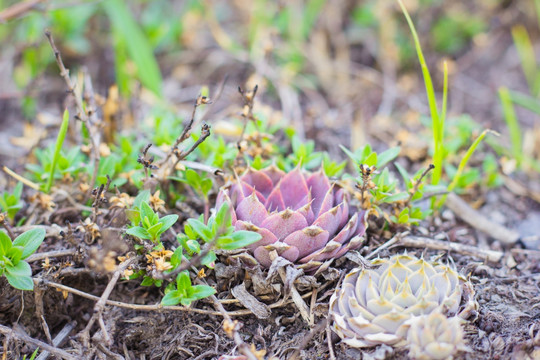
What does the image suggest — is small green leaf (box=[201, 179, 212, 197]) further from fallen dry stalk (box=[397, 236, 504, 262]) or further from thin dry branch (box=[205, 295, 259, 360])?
fallen dry stalk (box=[397, 236, 504, 262])

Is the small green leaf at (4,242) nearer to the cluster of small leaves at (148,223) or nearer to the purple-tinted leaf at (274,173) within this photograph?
the cluster of small leaves at (148,223)

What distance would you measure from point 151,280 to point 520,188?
170cm

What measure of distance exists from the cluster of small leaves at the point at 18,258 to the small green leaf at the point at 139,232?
28 cm

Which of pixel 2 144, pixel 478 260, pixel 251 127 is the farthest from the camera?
pixel 2 144

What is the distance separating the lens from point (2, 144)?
7.99 ft

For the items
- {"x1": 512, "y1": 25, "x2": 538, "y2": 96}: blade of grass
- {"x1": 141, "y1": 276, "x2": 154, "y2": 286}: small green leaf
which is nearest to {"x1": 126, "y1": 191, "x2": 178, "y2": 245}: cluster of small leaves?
{"x1": 141, "y1": 276, "x2": 154, "y2": 286}: small green leaf

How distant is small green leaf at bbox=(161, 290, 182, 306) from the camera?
4.56 feet

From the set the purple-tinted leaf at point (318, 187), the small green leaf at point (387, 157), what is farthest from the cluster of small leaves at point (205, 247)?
the small green leaf at point (387, 157)

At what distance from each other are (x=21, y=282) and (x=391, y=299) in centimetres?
105

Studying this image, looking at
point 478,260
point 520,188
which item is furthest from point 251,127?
point 520,188

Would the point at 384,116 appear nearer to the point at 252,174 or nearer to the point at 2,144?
the point at 252,174

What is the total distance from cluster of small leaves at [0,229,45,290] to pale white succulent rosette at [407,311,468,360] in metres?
1.06

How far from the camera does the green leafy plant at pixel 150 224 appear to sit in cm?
145

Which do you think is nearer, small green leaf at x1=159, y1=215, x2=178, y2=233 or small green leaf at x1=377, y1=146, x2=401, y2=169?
small green leaf at x1=159, y1=215, x2=178, y2=233
